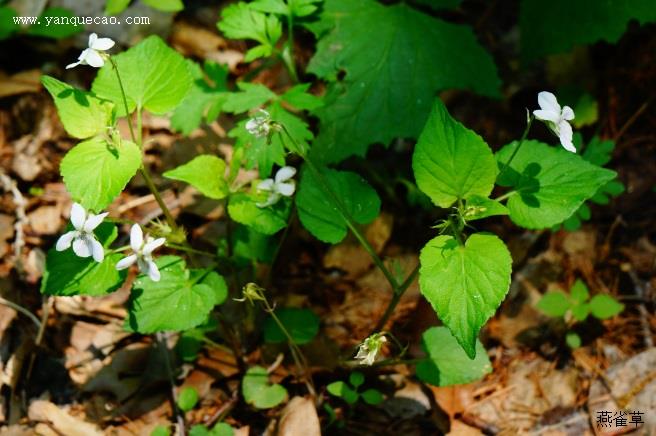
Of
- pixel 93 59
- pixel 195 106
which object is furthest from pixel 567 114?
pixel 195 106

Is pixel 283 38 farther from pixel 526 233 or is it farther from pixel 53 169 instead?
pixel 526 233

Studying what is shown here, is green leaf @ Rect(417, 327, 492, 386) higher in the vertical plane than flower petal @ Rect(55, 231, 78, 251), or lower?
lower

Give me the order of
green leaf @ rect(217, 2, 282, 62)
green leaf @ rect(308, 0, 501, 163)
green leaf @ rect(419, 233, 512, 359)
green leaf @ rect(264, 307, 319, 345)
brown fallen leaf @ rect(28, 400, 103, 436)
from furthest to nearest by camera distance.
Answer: green leaf @ rect(308, 0, 501, 163)
green leaf @ rect(217, 2, 282, 62)
green leaf @ rect(264, 307, 319, 345)
brown fallen leaf @ rect(28, 400, 103, 436)
green leaf @ rect(419, 233, 512, 359)

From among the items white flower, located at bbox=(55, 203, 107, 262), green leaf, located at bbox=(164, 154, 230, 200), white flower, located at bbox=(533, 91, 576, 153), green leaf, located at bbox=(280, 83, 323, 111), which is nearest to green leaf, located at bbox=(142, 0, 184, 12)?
green leaf, located at bbox=(280, 83, 323, 111)

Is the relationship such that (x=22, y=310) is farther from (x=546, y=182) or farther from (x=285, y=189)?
(x=546, y=182)

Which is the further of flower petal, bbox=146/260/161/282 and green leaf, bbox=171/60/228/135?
green leaf, bbox=171/60/228/135

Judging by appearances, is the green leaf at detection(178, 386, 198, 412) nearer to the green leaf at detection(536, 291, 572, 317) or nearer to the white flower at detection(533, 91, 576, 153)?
the green leaf at detection(536, 291, 572, 317)

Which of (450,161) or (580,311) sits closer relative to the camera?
(450,161)
